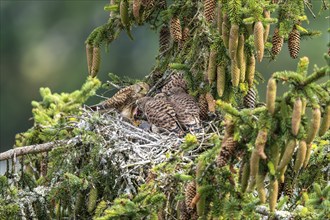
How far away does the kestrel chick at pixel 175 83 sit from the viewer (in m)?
8.65

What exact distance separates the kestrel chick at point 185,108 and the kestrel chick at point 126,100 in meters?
0.32

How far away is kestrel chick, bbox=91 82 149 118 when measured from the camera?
8797mm

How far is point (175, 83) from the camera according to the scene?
28.5 feet

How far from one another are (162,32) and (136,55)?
21.9 metres

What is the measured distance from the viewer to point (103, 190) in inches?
297

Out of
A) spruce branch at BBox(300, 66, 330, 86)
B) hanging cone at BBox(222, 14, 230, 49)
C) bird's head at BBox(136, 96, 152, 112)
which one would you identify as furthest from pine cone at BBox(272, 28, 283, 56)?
spruce branch at BBox(300, 66, 330, 86)

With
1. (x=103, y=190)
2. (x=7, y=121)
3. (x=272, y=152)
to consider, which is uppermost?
(x=7, y=121)

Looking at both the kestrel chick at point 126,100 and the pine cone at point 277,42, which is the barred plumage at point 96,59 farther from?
the pine cone at point 277,42

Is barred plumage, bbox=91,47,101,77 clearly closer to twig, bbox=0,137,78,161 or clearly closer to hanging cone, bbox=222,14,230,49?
twig, bbox=0,137,78,161

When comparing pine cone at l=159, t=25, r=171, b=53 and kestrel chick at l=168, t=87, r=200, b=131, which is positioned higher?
pine cone at l=159, t=25, r=171, b=53

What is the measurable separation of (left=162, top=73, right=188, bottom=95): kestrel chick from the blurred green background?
18.3 meters

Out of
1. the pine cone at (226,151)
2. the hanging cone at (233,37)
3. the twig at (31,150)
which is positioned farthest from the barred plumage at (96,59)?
the pine cone at (226,151)

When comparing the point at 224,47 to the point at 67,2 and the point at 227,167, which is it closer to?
the point at 227,167

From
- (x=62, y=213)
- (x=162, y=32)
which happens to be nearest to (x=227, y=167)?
(x=62, y=213)
